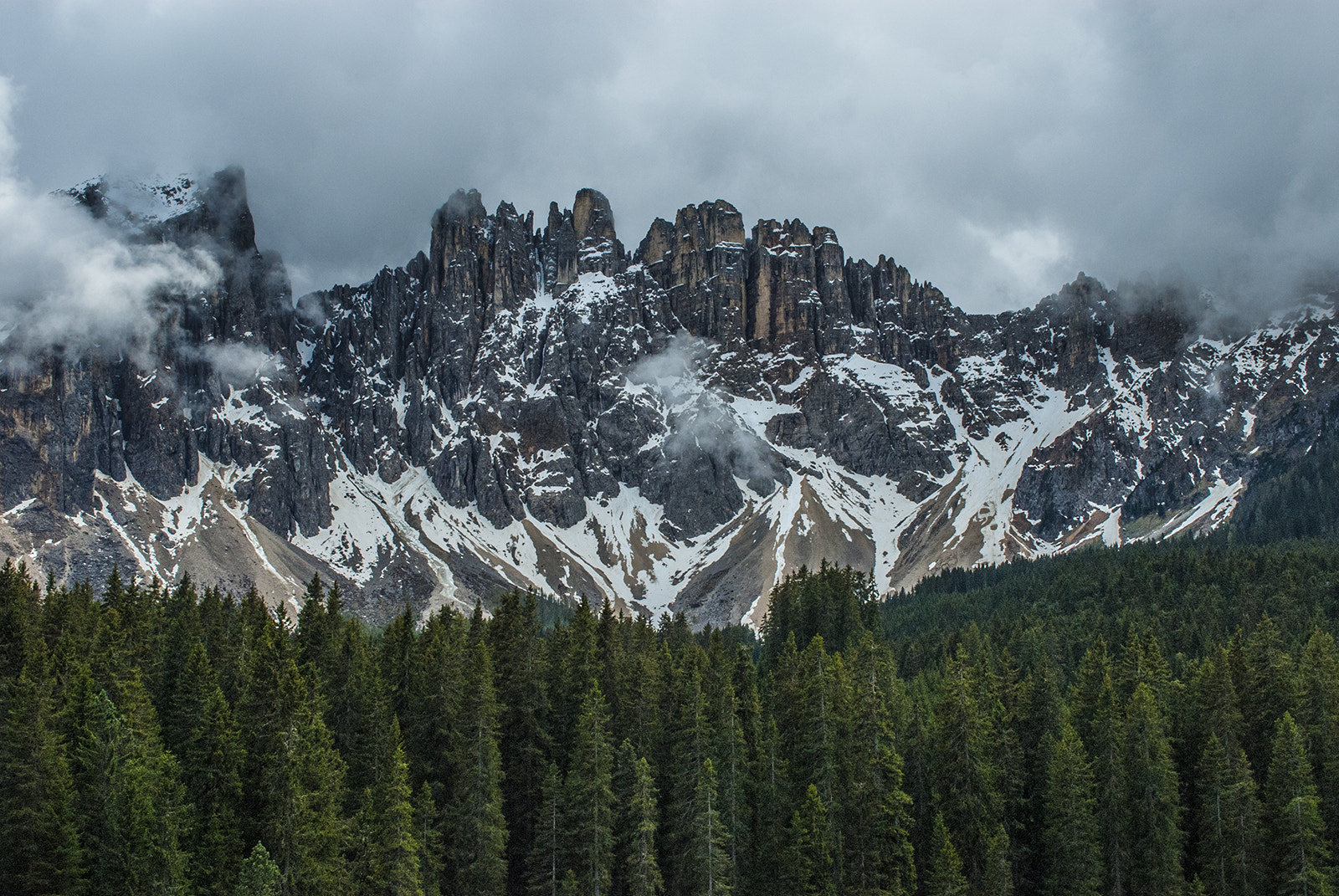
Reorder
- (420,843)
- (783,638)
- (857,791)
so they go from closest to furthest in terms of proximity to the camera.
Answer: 1. (420,843)
2. (857,791)
3. (783,638)

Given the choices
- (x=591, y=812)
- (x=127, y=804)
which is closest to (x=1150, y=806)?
(x=591, y=812)

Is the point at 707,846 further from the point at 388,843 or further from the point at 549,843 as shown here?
the point at 388,843

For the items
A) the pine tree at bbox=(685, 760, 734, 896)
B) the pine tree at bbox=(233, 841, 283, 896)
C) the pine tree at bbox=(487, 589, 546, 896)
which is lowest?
the pine tree at bbox=(233, 841, 283, 896)

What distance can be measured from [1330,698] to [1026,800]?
1828cm

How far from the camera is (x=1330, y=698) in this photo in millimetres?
63406

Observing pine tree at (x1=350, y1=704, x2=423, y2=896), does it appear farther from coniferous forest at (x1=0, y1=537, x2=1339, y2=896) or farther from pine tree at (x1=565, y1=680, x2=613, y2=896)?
pine tree at (x1=565, y1=680, x2=613, y2=896)

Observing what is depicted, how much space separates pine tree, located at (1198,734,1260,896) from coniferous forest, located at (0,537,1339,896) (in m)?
0.15

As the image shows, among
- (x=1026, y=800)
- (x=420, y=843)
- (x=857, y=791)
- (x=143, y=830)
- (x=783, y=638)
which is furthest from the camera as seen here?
(x=783, y=638)

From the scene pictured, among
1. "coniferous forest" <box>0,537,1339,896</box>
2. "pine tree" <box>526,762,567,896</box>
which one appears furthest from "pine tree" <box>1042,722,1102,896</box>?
"pine tree" <box>526,762,567,896</box>

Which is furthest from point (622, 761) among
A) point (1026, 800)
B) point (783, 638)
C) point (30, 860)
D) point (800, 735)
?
point (783, 638)

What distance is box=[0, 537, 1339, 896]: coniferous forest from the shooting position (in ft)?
153

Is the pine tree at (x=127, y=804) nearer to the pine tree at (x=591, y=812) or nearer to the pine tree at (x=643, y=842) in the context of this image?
the pine tree at (x=591, y=812)

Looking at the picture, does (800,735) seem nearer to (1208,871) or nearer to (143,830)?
(1208,871)

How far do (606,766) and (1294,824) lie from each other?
3399 centimetres
